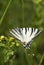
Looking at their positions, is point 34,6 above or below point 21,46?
above

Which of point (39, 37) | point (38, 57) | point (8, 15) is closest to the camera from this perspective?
point (38, 57)

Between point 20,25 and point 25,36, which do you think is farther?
point 20,25

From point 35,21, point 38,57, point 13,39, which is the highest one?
point 35,21

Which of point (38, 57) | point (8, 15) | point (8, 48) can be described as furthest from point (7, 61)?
point (8, 15)

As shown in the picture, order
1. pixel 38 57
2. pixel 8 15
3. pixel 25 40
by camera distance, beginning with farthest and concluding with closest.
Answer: pixel 8 15, pixel 38 57, pixel 25 40

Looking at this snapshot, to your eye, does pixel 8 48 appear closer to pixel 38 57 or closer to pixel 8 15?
pixel 38 57

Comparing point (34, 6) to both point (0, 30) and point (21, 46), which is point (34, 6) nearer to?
point (0, 30)

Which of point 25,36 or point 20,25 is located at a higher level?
point 20,25

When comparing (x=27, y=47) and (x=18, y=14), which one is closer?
(x=27, y=47)
